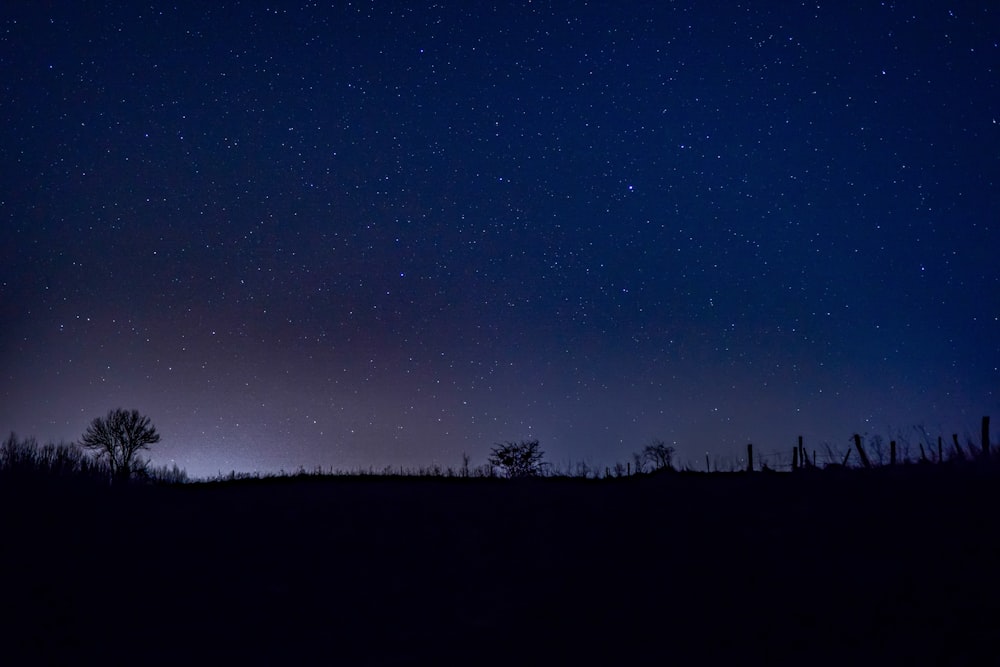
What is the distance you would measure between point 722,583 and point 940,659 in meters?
3.74

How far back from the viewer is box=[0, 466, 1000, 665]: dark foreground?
10.4 m

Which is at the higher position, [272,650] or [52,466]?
[52,466]

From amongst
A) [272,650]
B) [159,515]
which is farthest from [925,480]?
[159,515]

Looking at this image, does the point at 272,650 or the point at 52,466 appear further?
the point at 52,466

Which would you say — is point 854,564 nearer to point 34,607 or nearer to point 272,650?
point 272,650

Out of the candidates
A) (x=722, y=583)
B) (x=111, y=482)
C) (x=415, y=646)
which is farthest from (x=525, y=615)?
(x=111, y=482)

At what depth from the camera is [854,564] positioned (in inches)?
484

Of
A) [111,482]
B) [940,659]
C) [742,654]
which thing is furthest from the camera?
[111,482]

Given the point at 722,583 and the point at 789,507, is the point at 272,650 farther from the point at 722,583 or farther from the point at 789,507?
the point at 789,507

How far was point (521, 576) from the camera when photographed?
14055mm

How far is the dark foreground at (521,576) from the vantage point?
10359 millimetres

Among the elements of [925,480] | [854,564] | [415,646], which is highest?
[925,480]

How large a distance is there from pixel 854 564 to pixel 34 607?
1293cm

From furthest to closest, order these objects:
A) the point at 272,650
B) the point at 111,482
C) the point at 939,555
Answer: the point at 111,482
the point at 939,555
the point at 272,650
